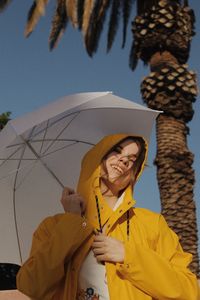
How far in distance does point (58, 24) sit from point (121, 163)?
33.9ft

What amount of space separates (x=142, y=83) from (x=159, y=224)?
8.66m

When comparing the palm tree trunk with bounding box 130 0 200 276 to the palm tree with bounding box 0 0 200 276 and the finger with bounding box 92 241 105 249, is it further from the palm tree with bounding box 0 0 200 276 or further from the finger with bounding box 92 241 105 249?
the finger with bounding box 92 241 105 249

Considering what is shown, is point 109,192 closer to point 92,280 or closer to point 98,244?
point 98,244

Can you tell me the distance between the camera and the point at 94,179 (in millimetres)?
2531

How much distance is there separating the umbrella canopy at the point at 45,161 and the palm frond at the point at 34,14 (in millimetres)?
8760

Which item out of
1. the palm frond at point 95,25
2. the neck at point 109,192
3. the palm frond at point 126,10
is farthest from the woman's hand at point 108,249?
the palm frond at point 126,10

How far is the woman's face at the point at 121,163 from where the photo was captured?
257cm

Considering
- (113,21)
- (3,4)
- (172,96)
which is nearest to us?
(172,96)

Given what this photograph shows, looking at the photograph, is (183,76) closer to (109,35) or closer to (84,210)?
(109,35)

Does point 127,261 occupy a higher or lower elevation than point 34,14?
lower

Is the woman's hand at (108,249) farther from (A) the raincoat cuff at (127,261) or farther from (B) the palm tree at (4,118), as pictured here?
(B) the palm tree at (4,118)

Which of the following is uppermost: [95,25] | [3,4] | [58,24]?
[3,4]

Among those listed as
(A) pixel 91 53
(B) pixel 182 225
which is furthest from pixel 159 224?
(A) pixel 91 53

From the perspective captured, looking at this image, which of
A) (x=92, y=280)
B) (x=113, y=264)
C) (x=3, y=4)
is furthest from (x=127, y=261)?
(x=3, y=4)
